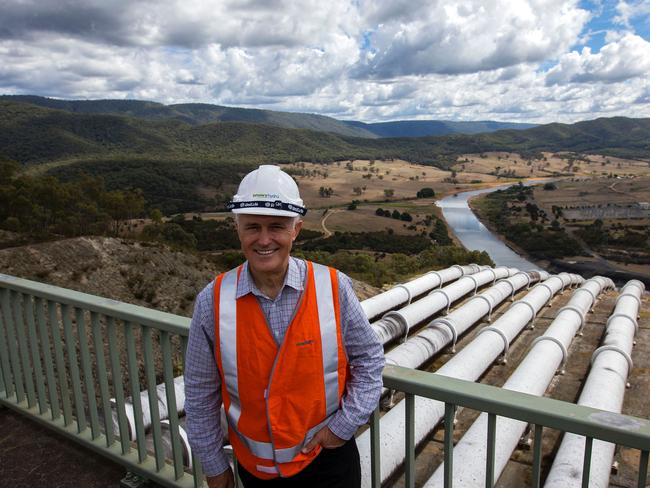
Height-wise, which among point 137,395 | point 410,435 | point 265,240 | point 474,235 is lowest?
point 474,235

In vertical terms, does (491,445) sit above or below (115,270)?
above

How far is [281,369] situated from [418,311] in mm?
11547

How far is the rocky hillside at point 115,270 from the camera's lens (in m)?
21.1

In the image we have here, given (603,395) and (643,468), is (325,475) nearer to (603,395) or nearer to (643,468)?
(643,468)

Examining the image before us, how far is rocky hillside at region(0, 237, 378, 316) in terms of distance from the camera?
21.1m

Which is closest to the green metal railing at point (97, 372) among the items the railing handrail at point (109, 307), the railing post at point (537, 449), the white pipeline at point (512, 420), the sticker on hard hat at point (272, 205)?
the railing handrail at point (109, 307)

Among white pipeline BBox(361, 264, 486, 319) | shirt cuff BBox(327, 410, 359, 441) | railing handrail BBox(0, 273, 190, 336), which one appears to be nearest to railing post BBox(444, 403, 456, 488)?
shirt cuff BBox(327, 410, 359, 441)

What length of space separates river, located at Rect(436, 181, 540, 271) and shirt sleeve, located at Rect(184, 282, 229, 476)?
58.5 m

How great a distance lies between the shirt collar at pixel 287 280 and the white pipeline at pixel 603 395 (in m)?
1.47

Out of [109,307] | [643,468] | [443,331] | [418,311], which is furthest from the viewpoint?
[418,311]

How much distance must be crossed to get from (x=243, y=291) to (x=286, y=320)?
0.25m

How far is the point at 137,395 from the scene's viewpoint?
3.88 meters

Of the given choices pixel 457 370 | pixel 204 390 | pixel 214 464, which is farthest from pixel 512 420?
pixel 204 390

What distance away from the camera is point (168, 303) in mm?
22422
